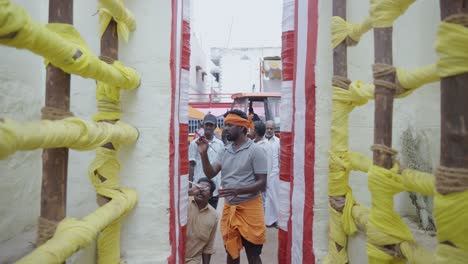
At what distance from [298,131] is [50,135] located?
1431mm

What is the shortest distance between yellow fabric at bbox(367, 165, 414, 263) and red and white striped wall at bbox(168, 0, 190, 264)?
1.11m

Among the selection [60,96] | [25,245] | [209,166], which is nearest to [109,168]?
[25,245]

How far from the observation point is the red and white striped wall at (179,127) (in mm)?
2059

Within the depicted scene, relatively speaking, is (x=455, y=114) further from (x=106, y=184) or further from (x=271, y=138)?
(x=271, y=138)

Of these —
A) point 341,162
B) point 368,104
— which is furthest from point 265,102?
point 341,162

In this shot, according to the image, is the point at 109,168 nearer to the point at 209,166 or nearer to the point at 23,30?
the point at 23,30

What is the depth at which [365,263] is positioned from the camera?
174 cm

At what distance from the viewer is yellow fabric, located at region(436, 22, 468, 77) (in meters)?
0.81

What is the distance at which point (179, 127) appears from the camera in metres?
2.22

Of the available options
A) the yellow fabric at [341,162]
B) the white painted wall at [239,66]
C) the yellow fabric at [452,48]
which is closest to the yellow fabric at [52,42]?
the yellow fabric at [452,48]

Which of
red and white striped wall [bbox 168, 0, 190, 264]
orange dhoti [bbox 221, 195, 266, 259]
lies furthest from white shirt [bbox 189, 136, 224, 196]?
red and white striped wall [bbox 168, 0, 190, 264]

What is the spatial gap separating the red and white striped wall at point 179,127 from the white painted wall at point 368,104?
76cm

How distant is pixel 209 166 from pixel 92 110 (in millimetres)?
1565

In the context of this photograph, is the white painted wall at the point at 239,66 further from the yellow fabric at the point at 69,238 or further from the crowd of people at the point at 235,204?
the yellow fabric at the point at 69,238
